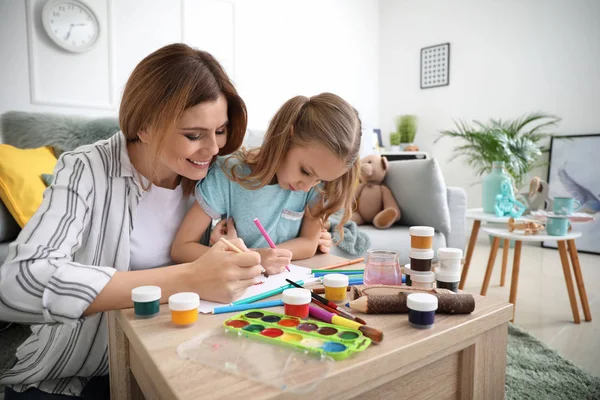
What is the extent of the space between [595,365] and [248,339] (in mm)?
1570

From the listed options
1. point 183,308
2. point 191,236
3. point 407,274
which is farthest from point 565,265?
point 183,308

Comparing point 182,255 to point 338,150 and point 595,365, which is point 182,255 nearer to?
point 338,150

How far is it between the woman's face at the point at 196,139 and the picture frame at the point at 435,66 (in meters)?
3.72

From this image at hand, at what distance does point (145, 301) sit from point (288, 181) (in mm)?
565

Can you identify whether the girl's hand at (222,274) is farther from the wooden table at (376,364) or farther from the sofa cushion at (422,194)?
the sofa cushion at (422,194)

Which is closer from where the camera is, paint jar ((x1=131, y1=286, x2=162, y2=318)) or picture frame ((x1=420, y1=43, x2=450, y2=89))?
paint jar ((x1=131, y1=286, x2=162, y2=318))

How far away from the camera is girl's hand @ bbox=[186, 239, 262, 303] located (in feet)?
2.15

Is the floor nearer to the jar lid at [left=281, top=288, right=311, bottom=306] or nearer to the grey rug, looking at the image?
the grey rug

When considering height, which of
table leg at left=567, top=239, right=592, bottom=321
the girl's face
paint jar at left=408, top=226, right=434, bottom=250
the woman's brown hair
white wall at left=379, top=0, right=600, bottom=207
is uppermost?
white wall at left=379, top=0, right=600, bottom=207

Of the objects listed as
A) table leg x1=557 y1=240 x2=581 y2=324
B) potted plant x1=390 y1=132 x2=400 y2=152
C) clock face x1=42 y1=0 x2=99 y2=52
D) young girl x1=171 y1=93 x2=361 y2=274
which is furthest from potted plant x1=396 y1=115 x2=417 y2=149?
young girl x1=171 y1=93 x2=361 y2=274

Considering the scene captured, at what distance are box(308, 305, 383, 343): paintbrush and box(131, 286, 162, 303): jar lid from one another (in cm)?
23

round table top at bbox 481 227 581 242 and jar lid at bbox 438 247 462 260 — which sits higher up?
jar lid at bbox 438 247 462 260

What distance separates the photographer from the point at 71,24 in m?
2.62

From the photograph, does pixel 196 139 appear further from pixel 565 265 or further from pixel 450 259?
pixel 565 265
